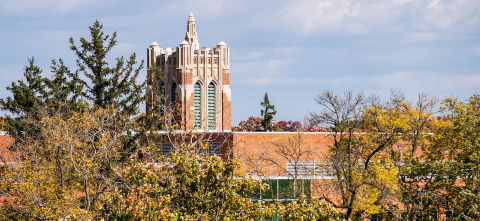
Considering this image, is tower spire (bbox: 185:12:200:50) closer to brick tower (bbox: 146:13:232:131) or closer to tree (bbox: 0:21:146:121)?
brick tower (bbox: 146:13:232:131)

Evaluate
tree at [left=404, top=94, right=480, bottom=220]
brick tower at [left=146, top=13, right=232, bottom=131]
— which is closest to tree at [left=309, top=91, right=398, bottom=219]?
tree at [left=404, top=94, right=480, bottom=220]

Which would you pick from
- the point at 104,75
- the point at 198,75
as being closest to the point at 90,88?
the point at 104,75

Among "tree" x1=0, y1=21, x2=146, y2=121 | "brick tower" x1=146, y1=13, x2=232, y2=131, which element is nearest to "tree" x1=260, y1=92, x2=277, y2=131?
"brick tower" x1=146, y1=13, x2=232, y2=131

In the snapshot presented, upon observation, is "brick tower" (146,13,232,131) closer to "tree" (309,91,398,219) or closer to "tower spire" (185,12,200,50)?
"tower spire" (185,12,200,50)

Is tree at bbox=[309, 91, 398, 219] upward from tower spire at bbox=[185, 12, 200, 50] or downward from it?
downward

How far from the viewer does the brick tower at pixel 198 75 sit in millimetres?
73812

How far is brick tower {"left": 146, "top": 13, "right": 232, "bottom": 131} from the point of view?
73812 mm

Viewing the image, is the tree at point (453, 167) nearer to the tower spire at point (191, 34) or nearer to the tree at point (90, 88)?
the tree at point (90, 88)

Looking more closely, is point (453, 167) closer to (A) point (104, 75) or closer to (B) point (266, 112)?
(A) point (104, 75)

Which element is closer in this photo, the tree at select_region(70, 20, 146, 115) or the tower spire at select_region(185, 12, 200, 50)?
the tree at select_region(70, 20, 146, 115)

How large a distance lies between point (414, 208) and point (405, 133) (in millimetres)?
4460

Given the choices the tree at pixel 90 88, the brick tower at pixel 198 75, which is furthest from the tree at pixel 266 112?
the tree at pixel 90 88

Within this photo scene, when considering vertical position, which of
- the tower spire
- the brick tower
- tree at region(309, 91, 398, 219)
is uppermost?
the tower spire

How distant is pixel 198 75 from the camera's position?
245ft
